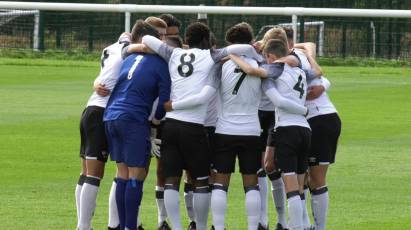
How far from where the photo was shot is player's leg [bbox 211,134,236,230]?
10.9m

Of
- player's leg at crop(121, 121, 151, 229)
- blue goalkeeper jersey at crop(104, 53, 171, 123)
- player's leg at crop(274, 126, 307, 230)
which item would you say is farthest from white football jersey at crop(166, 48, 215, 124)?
player's leg at crop(274, 126, 307, 230)

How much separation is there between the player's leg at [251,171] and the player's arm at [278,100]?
41 centimetres

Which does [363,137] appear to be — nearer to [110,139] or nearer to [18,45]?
[110,139]

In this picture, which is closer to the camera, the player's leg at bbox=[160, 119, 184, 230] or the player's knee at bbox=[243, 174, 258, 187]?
the player's leg at bbox=[160, 119, 184, 230]

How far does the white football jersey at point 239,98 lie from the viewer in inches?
428

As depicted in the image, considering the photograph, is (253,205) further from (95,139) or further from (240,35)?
(95,139)

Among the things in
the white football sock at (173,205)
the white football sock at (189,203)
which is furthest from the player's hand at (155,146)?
the white football sock at (189,203)

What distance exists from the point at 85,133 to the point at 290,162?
2.11 metres

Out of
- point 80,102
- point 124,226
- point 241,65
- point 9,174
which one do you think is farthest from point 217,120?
point 80,102

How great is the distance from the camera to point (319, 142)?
37.9 feet

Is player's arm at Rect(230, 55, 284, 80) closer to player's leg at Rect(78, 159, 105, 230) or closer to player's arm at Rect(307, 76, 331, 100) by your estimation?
player's arm at Rect(307, 76, 331, 100)

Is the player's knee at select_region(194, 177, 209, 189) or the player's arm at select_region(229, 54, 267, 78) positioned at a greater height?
the player's arm at select_region(229, 54, 267, 78)

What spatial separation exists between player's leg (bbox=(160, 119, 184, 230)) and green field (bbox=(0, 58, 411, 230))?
1.13 metres

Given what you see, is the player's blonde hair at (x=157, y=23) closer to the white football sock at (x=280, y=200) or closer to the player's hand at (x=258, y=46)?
Answer: the player's hand at (x=258, y=46)
